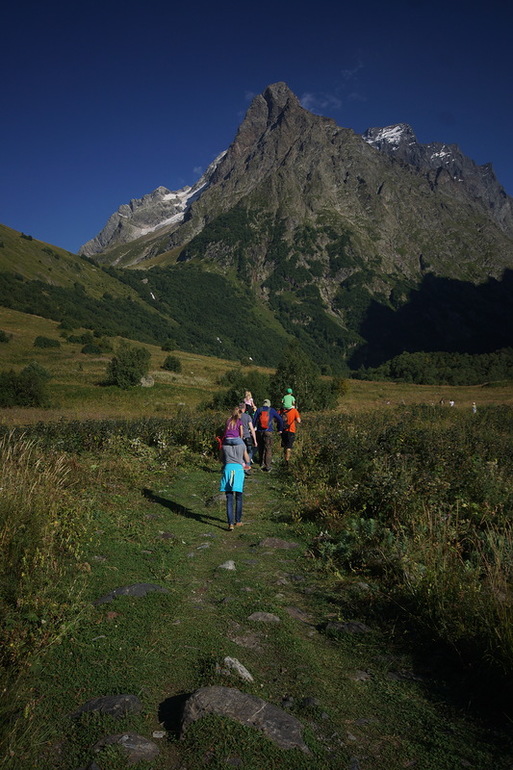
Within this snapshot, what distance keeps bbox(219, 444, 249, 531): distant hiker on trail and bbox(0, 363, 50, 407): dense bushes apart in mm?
32693

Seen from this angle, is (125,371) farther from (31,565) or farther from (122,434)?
(31,565)

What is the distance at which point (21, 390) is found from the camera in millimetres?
36594

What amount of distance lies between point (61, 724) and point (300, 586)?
11.7 ft

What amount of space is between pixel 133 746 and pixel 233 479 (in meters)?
5.85

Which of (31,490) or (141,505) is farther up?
(31,490)

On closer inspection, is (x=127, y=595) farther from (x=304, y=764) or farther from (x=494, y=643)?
(x=494, y=643)

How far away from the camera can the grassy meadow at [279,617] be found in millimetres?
Result: 3172

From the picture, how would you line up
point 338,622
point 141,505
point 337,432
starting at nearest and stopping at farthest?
point 338,622
point 141,505
point 337,432

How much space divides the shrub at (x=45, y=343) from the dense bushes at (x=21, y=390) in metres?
40.6

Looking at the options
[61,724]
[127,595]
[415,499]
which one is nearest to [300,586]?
[127,595]

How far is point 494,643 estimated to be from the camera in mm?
3996

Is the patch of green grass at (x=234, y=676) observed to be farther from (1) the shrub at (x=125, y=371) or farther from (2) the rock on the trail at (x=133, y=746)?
(1) the shrub at (x=125, y=371)

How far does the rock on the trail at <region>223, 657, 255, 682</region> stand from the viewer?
3832mm

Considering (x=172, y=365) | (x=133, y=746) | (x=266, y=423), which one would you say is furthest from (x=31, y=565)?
(x=172, y=365)
